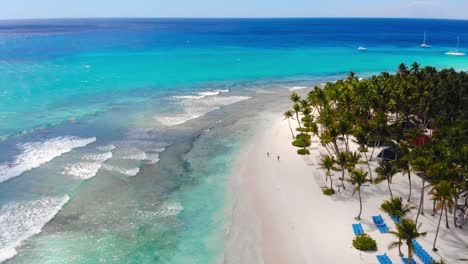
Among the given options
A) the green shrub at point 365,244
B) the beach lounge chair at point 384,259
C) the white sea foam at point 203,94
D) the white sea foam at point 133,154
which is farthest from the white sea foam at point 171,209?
the white sea foam at point 203,94

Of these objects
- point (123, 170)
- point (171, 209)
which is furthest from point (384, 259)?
point (123, 170)

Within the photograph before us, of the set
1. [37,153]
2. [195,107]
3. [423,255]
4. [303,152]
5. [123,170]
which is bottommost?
[423,255]

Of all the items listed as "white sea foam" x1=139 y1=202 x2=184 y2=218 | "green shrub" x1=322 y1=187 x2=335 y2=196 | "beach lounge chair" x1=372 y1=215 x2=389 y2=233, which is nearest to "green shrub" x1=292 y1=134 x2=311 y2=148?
"green shrub" x1=322 y1=187 x2=335 y2=196

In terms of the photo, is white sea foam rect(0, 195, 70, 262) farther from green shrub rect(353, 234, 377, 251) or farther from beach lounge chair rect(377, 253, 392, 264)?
beach lounge chair rect(377, 253, 392, 264)

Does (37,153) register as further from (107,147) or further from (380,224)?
(380,224)

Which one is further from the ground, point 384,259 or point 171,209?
point 384,259

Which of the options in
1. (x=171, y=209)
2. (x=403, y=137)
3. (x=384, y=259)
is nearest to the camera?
(x=384, y=259)

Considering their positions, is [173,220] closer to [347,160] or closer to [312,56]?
[347,160]
